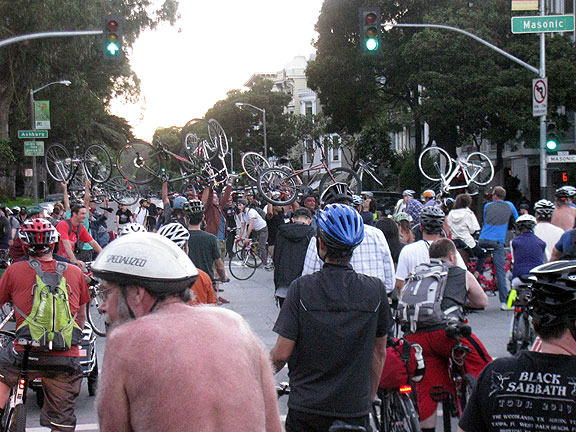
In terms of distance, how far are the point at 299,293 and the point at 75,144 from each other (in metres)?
46.5

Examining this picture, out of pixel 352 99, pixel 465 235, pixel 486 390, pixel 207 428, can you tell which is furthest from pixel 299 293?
pixel 352 99

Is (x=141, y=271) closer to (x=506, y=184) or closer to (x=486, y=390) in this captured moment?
(x=486, y=390)

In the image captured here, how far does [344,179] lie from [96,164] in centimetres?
621

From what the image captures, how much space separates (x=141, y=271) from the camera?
8.16 ft

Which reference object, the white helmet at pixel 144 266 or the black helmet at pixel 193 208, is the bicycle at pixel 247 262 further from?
the white helmet at pixel 144 266

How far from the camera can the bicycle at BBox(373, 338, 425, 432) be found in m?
5.05

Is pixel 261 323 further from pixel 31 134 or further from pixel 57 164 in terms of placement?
pixel 31 134

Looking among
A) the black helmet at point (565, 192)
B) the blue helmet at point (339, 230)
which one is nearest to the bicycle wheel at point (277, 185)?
the black helmet at point (565, 192)

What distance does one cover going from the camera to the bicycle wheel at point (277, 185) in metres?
17.9

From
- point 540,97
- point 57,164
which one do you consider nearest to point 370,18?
point 540,97

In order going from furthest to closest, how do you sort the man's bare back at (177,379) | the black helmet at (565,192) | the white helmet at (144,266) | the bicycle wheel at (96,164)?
the bicycle wheel at (96,164)
the black helmet at (565,192)
the white helmet at (144,266)
the man's bare back at (177,379)

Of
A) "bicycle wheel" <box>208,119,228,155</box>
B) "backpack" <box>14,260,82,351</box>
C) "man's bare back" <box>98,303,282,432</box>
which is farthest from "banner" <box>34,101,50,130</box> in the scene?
"man's bare back" <box>98,303,282,432</box>

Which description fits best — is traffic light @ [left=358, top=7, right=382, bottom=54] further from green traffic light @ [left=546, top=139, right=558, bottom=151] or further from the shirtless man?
the shirtless man

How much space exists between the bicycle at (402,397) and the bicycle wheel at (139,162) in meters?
12.6
